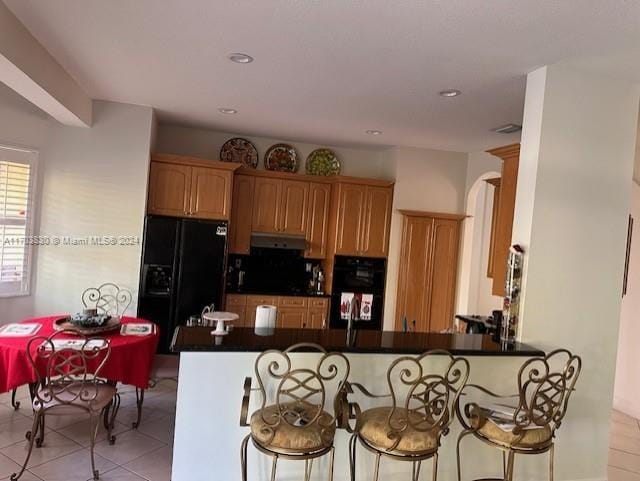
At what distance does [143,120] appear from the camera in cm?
463

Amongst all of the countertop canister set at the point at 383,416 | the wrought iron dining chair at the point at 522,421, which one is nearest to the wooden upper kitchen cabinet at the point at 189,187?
the countertop canister set at the point at 383,416

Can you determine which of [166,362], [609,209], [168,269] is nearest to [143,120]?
[168,269]

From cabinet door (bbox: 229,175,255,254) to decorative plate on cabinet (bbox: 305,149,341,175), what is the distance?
882 millimetres

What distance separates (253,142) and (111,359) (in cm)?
351

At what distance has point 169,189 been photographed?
16.2 feet

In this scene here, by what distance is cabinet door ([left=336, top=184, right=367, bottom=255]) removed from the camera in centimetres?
557

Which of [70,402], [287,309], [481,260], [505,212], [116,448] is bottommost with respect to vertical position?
[116,448]

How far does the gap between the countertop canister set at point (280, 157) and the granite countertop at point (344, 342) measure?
130 inches

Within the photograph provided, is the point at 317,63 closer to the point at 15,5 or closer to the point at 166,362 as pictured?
the point at 15,5

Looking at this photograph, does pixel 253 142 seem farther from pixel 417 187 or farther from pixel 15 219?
pixel 15 219

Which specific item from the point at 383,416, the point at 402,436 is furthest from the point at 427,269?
the point at 402,436

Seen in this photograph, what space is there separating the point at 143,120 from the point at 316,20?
2875 millimetres

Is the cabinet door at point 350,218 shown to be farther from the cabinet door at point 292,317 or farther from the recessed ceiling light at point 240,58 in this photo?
the recessed ceiling light at point 240,58

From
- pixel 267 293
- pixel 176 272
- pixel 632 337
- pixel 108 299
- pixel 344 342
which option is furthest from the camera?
pixel 267 293
